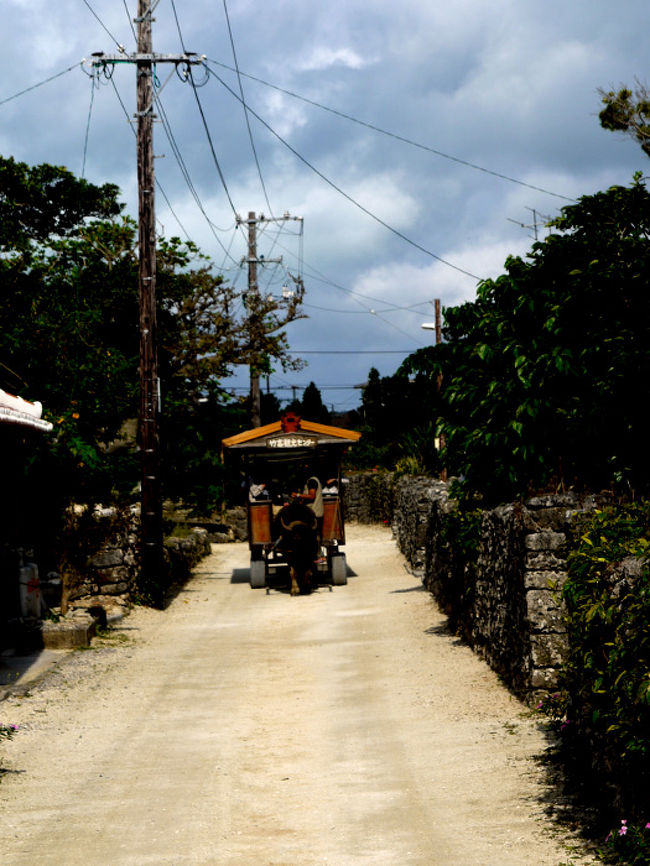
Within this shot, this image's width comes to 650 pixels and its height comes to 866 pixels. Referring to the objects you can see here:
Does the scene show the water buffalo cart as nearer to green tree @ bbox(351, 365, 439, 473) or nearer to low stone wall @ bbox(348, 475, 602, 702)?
low stone wall @ bbox(348, 475, 602, 702)

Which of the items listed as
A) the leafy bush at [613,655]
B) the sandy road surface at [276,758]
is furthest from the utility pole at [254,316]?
the leafy bush at [613,655]

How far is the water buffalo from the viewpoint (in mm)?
19156

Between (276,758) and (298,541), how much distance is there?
37.5 feet

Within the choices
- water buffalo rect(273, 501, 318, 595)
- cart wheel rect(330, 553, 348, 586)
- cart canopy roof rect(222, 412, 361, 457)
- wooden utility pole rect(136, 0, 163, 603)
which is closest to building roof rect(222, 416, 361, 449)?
cart canopy roof rect(222, 412, 361, 457)

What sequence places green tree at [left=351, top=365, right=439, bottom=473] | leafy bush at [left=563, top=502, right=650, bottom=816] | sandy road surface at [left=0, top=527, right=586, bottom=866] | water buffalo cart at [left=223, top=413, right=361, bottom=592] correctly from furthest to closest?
green tree at [left=351, top=365, right=439, bottom=473] < water buffalo cart at [left=223, top=413, right=361, bottom=592] < sandy road surface at [left=0, top=527, right=586, bottom=866] < leafy bush at [left=563, top=502, right=650, bottom=816]

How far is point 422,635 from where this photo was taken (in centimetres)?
1378

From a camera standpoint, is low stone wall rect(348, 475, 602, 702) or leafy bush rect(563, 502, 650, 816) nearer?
leafy bush rect(563, 502, 650, 816)

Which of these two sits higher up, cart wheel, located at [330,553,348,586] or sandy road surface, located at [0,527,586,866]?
cart wheel, located at [330,553,348,586]

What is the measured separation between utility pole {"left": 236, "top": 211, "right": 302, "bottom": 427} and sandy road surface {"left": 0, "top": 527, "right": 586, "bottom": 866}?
52.4 feet

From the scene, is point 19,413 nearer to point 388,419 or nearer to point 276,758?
point 276,758

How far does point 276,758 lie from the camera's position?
313 inches

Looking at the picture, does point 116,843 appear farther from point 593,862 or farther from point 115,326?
point 115,326

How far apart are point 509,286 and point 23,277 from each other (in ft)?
28.8

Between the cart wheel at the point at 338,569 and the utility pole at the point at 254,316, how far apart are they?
34.0 ft
